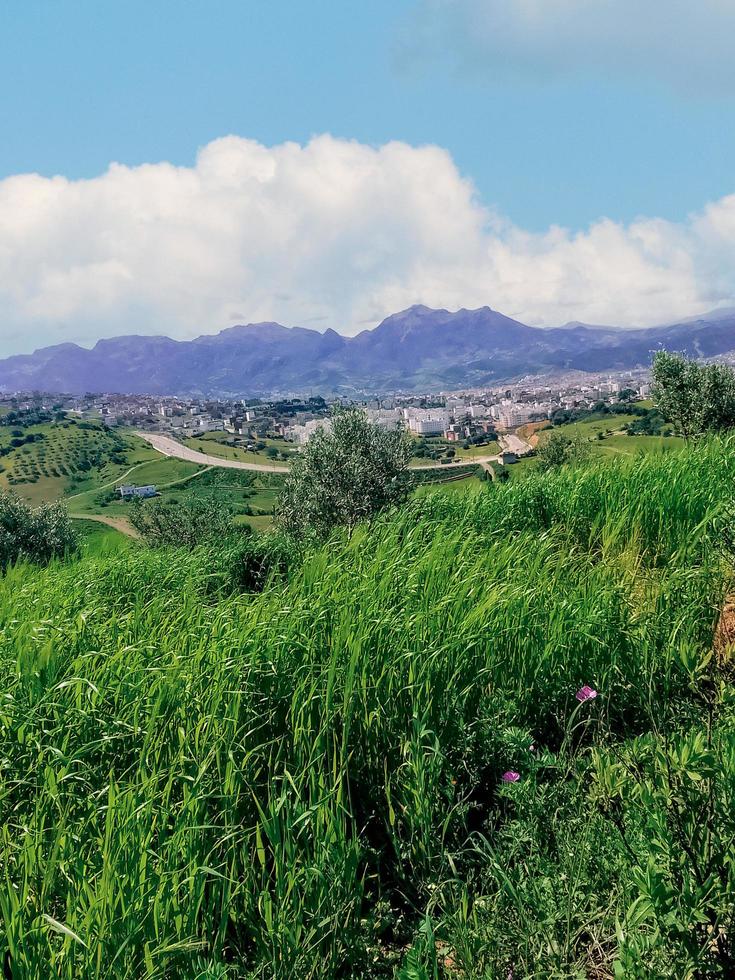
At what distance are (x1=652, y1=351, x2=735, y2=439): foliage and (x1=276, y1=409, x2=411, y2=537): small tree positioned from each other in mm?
11792

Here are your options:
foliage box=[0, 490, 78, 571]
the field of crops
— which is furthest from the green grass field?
the field of crops

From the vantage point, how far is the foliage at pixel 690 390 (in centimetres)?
2978

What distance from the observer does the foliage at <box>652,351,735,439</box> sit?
1172 inches

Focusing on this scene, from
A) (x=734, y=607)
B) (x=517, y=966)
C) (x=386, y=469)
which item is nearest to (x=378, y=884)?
(x=517, y=966)

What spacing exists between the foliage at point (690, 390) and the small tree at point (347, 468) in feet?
38.7

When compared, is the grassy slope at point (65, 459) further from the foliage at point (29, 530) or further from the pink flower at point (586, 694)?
the pink flower at point (586, 694)

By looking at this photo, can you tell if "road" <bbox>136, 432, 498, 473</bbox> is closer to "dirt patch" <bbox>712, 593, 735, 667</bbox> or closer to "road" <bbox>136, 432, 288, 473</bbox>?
"road" <bbox>136, 432, 288, 473</bbox>

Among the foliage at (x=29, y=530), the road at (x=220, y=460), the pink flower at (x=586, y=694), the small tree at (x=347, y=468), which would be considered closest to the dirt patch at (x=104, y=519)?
the road at (x=220, y=460)

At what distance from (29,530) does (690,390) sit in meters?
32.0

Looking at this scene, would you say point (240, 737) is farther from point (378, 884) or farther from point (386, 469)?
point (386, 469)

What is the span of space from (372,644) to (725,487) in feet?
14.4

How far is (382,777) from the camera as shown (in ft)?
11.8

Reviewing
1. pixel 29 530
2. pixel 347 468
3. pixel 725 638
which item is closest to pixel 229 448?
pixel 29 530

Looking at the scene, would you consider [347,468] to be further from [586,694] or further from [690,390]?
[586,694]
